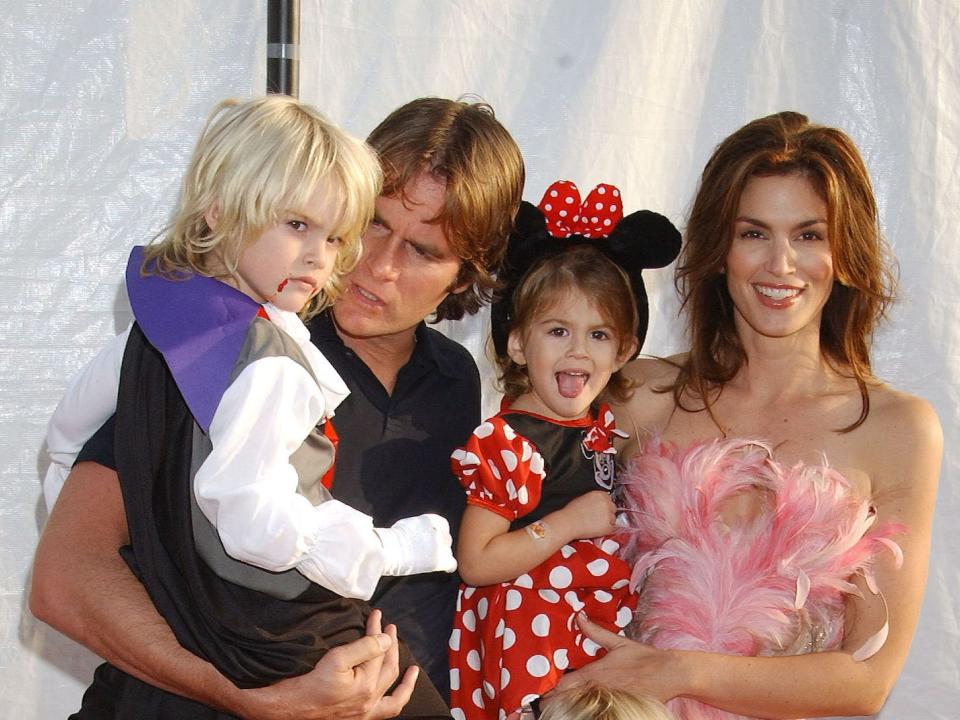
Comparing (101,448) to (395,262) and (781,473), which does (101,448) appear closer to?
(395,262)

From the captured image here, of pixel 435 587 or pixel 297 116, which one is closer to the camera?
pixel 297 116

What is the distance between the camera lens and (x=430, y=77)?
244 cm

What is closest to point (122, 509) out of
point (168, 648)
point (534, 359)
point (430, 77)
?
point (168, 648)

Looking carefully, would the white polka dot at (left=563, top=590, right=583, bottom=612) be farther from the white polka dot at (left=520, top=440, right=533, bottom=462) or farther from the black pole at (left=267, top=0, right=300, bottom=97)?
the black pole at (left=267, top=0, right=300, bottom=97)

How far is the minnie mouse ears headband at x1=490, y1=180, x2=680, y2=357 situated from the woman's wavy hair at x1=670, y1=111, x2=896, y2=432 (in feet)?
0.34

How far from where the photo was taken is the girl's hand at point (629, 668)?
71.0 inches

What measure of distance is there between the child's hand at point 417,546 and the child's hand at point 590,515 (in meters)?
0.30

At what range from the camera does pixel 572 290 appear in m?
1.90

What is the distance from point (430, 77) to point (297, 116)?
0.91 metres

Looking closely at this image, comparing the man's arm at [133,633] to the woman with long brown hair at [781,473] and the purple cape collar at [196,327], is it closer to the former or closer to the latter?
the purple cape collar at [196,327]

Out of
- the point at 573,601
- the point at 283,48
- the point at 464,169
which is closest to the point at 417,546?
the point at 573,601

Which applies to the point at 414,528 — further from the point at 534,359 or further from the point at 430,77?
the point at 430,77

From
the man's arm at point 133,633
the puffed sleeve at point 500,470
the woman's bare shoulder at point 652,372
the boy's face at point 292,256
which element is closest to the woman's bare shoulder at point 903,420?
the woman's bare shoulder at point 652,372

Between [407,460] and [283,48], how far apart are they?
30.6 inches
